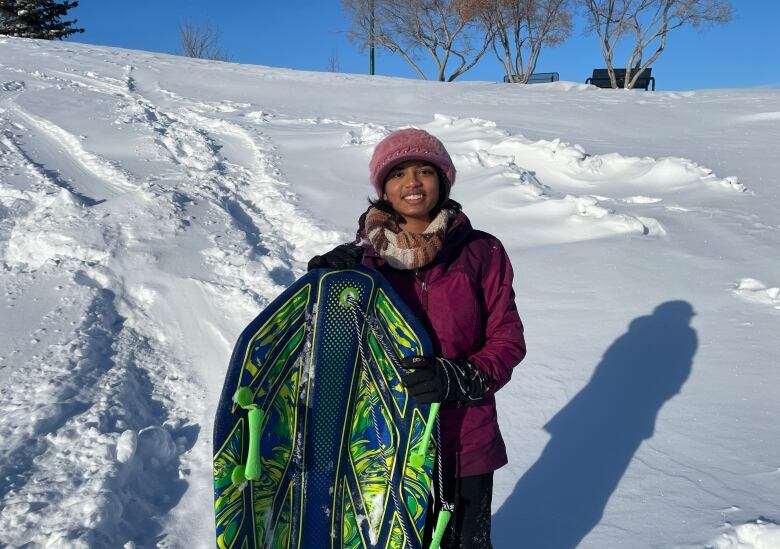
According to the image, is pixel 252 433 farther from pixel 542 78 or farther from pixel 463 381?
pixel 542 78

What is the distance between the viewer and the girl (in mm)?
1617

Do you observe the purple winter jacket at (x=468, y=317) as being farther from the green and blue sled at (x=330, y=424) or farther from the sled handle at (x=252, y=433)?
the sled handle at (x=252, y=433)

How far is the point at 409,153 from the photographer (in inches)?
64.6

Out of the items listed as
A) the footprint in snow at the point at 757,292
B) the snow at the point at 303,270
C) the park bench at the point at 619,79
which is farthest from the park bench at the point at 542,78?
the footprint in snow at the point at 757,292

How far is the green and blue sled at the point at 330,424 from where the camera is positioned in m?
1.61

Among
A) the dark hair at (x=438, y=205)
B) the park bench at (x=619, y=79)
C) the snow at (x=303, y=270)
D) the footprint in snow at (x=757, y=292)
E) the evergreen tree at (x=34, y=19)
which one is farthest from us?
the evergreen tree at (x=34, y=19)

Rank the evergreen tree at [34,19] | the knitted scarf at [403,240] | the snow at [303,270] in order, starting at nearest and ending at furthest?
1. the knitted scarf at [403,240]
2. the snow at [303,270]
3. the evergreen tree at [34,19]

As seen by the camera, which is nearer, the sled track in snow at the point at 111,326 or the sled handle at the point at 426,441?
the sled handle at the point at 426,441

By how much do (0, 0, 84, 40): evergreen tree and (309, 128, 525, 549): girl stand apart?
33.3 m

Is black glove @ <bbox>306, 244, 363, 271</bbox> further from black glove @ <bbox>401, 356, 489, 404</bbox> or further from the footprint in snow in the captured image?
the footprint in snow

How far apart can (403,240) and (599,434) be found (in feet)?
5.74

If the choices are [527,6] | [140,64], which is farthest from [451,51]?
[140,64]

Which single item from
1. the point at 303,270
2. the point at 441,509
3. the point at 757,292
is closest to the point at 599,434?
the point at 441,509

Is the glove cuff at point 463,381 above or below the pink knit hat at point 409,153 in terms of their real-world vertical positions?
below
